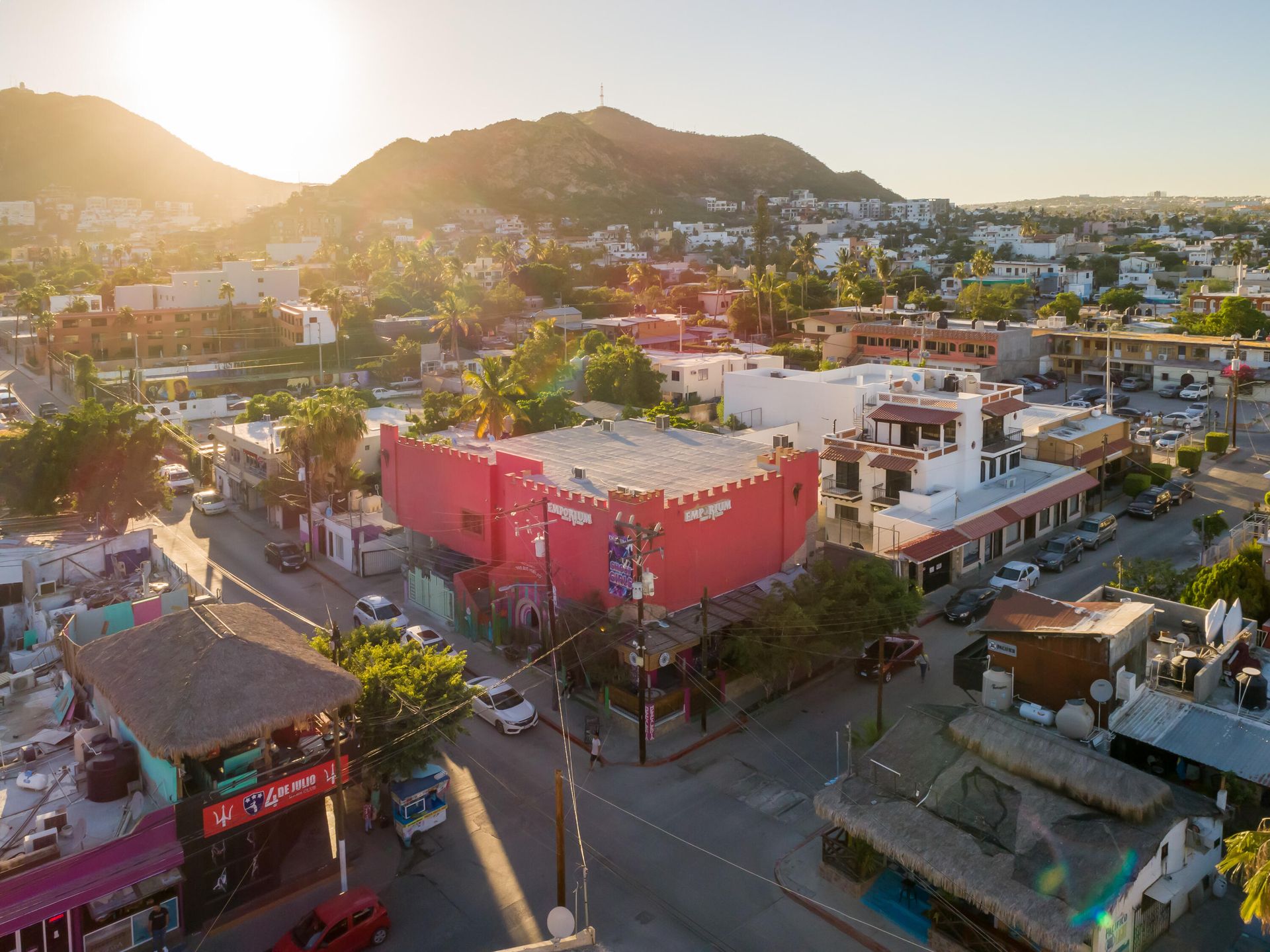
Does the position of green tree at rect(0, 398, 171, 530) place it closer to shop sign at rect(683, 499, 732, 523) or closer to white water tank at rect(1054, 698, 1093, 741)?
shop sign at rect(683, 499, 732, 523)

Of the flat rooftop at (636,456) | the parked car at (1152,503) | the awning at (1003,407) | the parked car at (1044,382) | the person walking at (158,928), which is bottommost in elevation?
the person walking at (158,928)

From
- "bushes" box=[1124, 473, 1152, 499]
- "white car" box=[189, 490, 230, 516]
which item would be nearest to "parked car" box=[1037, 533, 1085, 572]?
"bushes" box=[1124, 473, 1152, 499]

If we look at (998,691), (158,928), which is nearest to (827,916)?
(998,691)

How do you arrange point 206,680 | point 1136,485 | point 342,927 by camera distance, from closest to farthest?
point 342,927 → point 206,680 → point 1136,485

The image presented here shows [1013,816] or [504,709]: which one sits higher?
[1013,816]

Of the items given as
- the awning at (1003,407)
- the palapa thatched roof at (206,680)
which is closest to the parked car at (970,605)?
the awning at (1003,407)

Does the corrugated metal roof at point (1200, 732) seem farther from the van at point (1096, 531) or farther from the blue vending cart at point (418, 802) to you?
the van at point (1096, 531)

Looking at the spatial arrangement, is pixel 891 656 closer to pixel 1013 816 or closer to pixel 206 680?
pixel 1013 816

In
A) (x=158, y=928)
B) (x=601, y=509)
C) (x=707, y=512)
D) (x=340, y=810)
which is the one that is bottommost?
(x=158, y=928)
